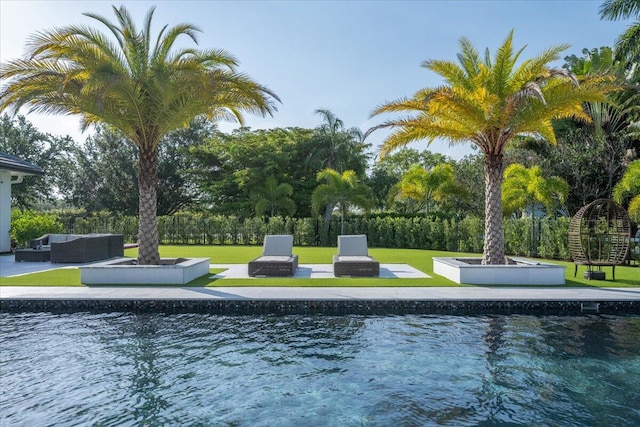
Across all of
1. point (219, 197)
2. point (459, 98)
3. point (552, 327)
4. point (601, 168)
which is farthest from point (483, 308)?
point (219, 197)

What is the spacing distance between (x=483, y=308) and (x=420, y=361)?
3413mm

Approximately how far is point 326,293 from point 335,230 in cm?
1805

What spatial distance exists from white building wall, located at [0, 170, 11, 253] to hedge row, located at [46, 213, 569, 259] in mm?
8054

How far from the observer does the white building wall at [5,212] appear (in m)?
21.2

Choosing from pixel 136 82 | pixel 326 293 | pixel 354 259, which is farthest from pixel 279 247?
pixel 136 82

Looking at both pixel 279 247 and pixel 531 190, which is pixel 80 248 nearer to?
pixel 279 247

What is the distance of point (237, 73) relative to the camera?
1248 centimetres

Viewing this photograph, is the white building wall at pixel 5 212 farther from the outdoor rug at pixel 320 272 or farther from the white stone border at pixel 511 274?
the white stone border at pixel 511 274

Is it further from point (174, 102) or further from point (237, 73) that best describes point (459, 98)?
point (174, 102)

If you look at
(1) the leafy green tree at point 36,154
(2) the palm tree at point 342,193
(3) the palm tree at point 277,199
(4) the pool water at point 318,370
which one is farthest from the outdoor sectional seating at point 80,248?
(1) the leafy green tree at point 36,154

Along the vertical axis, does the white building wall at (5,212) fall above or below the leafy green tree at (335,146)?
below

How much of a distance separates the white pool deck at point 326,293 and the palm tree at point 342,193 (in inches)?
676

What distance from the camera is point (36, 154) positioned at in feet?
154

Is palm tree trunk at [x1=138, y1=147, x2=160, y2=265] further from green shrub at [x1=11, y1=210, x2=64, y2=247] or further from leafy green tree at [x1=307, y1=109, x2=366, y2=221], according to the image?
leafy green tree at [x1=307, y1=109, x2=366, y2=221]
